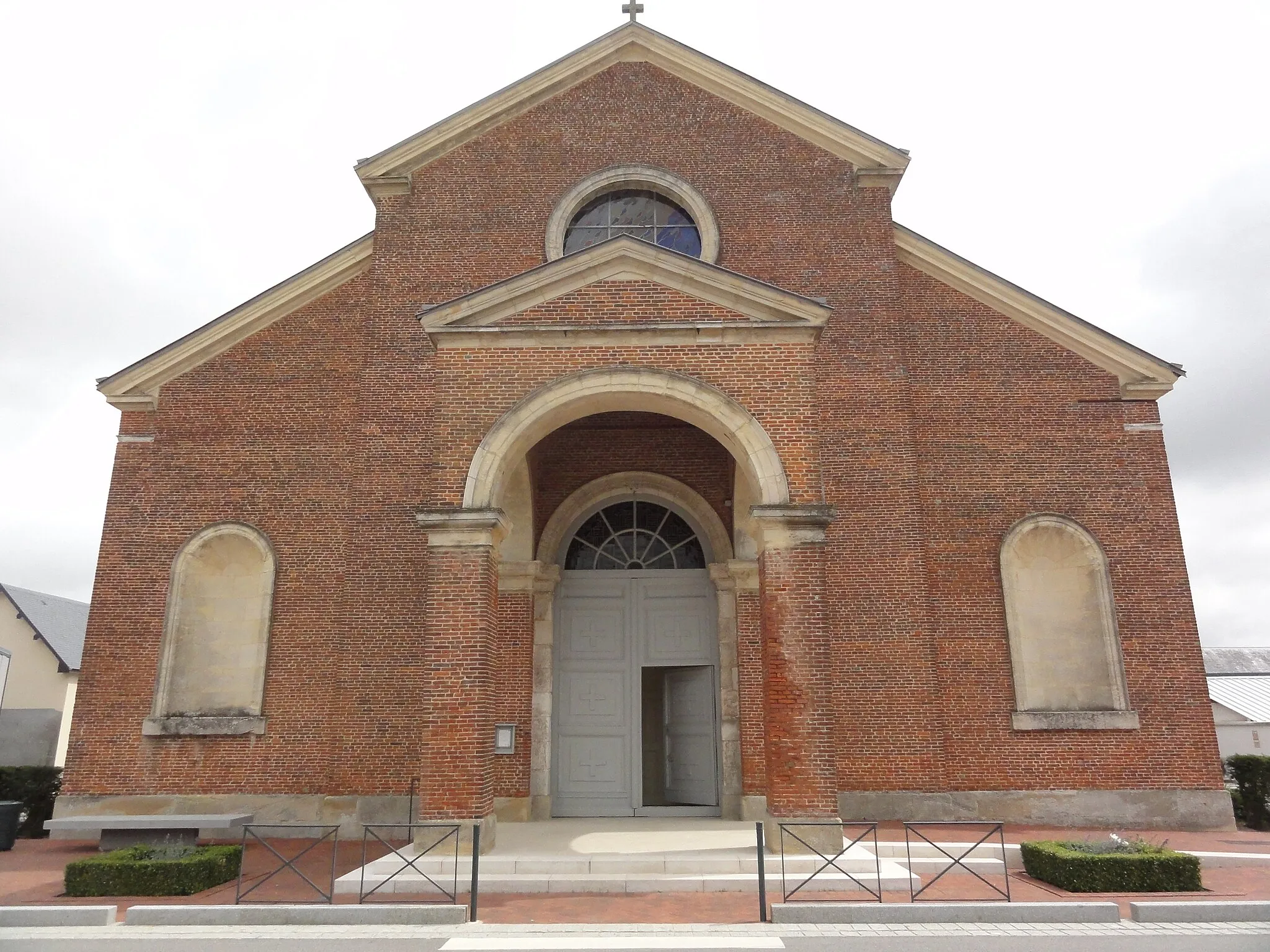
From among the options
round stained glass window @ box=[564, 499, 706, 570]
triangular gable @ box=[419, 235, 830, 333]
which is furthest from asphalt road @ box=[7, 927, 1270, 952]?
round stained glass window @ box=[564, 499, 706, 570]

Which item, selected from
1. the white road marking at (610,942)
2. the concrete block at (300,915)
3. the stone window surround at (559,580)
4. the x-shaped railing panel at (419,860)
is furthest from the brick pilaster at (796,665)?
the concrete block at (300,915)

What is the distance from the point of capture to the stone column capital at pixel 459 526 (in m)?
9.95

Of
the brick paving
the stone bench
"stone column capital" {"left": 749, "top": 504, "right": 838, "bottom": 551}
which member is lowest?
the brick paving

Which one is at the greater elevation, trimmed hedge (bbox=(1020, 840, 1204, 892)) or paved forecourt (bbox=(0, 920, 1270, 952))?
trimmed hedge (bbox=(1020, 840, 1204, 892))

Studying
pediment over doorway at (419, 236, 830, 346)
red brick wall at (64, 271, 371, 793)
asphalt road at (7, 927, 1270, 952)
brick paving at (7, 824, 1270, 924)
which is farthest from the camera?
red brick wall at (64, 271, 371, 793)

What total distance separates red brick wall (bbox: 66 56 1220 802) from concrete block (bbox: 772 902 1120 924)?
14.9ft

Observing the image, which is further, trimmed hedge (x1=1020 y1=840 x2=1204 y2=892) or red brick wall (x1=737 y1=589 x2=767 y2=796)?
red brick wall (x1=737 y1=589 x2=767 y2=796)

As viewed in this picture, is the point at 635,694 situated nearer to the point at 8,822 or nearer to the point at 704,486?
the point at 704,486

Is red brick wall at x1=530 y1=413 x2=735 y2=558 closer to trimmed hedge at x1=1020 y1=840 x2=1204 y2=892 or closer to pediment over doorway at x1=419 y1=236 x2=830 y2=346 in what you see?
pediment over doorway at x1=419 y1=236 x2=830 y2=346

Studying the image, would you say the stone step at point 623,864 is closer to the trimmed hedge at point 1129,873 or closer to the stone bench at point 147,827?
the trimmed hedge at point 1129,873

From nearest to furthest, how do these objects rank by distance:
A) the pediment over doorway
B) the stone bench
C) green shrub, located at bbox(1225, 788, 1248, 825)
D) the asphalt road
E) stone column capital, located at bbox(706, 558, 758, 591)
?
the asphalt road < the pediment over doorway < the stone bench < stone column capital, located at bbox(706, 558, 758, 591) < green shrub, located at bbox(1225, 788, 1248, 825)

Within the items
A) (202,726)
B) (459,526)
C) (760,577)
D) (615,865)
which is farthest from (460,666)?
(202,726)

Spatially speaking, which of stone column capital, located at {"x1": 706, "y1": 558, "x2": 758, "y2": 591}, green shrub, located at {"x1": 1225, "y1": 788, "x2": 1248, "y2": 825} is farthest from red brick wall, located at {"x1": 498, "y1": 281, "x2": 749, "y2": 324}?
green shrub, located at {"x1": 1225, "y1": 788, "x2": 1248, "y2": 825}

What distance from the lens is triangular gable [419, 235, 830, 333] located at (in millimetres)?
10492
